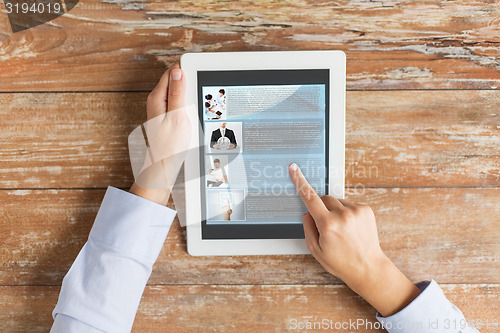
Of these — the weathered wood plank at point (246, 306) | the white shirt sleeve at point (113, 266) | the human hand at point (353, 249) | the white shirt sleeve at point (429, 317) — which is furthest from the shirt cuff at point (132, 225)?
the white shirt sleeve at point (429, 317)

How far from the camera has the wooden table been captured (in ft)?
2.13

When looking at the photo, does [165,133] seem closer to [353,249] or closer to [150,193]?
[150,193]

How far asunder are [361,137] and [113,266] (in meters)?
0.47

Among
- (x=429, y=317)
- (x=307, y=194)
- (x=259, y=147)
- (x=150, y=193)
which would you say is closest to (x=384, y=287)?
(x=429, y=317)

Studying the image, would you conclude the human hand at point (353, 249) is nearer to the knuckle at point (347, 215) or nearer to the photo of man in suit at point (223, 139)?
the knuckle at point (347, 215)

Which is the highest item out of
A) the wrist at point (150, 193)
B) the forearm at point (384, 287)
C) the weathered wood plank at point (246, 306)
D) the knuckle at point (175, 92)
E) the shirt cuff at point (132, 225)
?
the knuckle at point (175, 92)

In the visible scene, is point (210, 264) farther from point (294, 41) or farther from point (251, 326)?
point (294, 41)

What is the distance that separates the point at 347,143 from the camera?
0.66 meters

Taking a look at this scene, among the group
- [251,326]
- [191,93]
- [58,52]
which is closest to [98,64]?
[58,52]

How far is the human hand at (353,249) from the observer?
602mm

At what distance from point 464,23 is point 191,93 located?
49cm

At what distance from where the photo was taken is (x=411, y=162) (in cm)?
67

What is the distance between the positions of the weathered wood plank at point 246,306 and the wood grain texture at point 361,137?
21cm

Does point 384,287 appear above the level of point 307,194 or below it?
below
